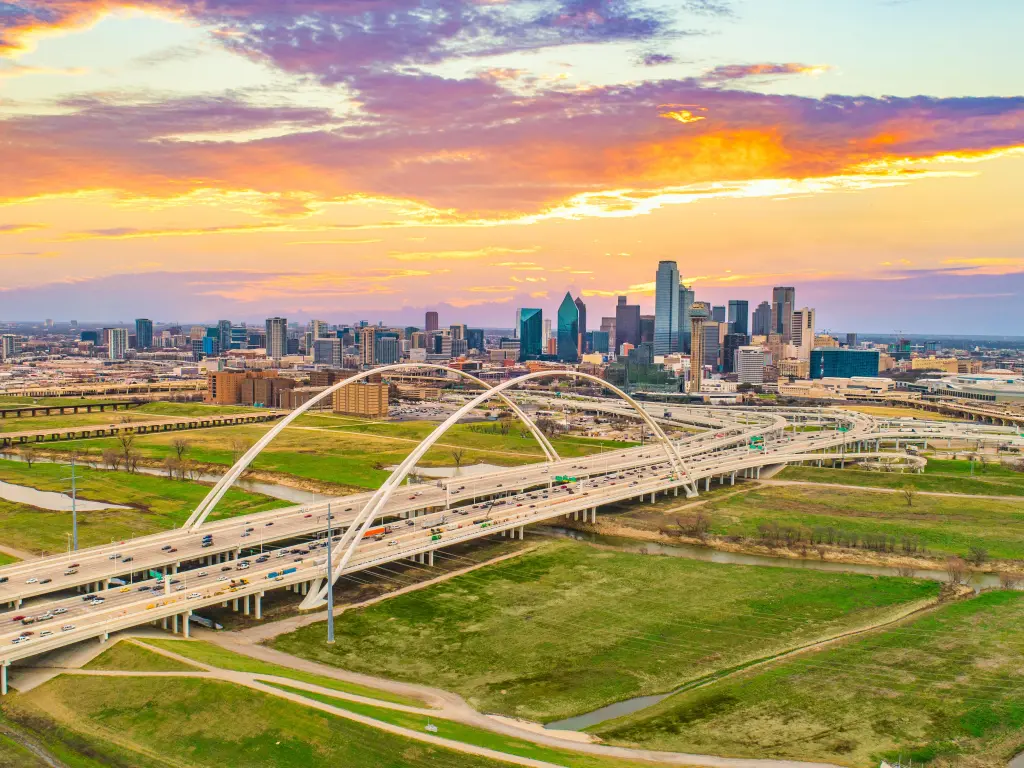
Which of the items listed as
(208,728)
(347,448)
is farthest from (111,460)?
(208,728)

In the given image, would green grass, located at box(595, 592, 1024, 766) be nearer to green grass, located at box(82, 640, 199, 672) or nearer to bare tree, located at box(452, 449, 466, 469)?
green grass, located at box(82, 640, 199, 672)

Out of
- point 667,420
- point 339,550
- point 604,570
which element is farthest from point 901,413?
point 339,550

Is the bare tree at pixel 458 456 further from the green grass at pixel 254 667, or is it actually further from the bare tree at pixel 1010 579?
the green grass at pixel 254 667

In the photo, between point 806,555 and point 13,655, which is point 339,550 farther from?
point 806,555

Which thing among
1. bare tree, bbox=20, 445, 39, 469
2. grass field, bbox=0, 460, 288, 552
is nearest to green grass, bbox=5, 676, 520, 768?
grass field, bbox=0, 460, 288, 552

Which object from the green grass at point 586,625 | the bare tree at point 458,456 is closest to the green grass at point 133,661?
the green grass at point 586,625
